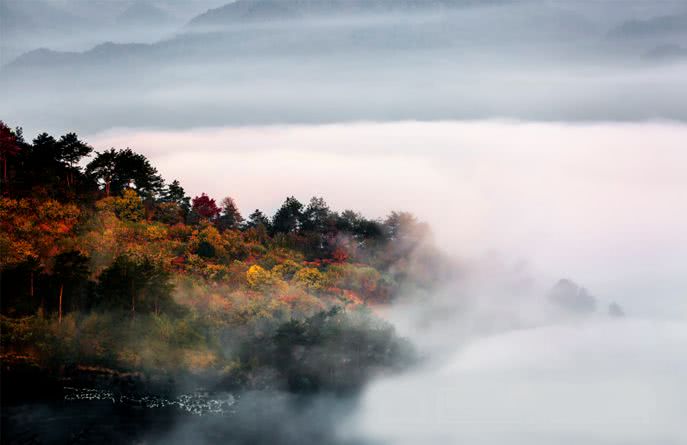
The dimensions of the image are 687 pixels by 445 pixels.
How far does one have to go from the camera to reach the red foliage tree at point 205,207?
135ft

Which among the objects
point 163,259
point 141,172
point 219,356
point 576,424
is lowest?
point 576,424

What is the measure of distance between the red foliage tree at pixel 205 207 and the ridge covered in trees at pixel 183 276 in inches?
2.0

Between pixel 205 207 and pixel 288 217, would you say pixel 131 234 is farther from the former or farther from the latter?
pixel 288 217

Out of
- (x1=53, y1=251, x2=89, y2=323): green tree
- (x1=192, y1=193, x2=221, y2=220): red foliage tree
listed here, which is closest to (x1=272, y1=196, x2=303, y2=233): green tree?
(x1=192, y1=193, x2=221, y2=220): red foliage tree

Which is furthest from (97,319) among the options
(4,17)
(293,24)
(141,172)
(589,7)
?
(589,7)

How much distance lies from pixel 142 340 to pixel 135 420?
3.21m

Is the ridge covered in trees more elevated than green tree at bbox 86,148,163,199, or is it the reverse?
green tree at bbox 86,148,163,199

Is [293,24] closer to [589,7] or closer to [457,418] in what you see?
[589,7]

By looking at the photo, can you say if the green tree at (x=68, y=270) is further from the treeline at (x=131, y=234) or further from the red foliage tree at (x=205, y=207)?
the red foliage tree at (x=205, y=207)

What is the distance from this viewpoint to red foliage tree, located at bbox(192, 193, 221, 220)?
1618 inches

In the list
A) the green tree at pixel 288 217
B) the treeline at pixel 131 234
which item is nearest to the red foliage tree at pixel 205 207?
the treeline at pixel 131 234

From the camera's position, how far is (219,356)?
33219mm

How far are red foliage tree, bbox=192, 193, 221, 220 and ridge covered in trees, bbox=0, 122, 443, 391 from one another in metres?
0.05

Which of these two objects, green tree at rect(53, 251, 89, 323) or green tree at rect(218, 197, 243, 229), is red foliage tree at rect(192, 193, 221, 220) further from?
green tree at rect(53, 251, 89, 323)
